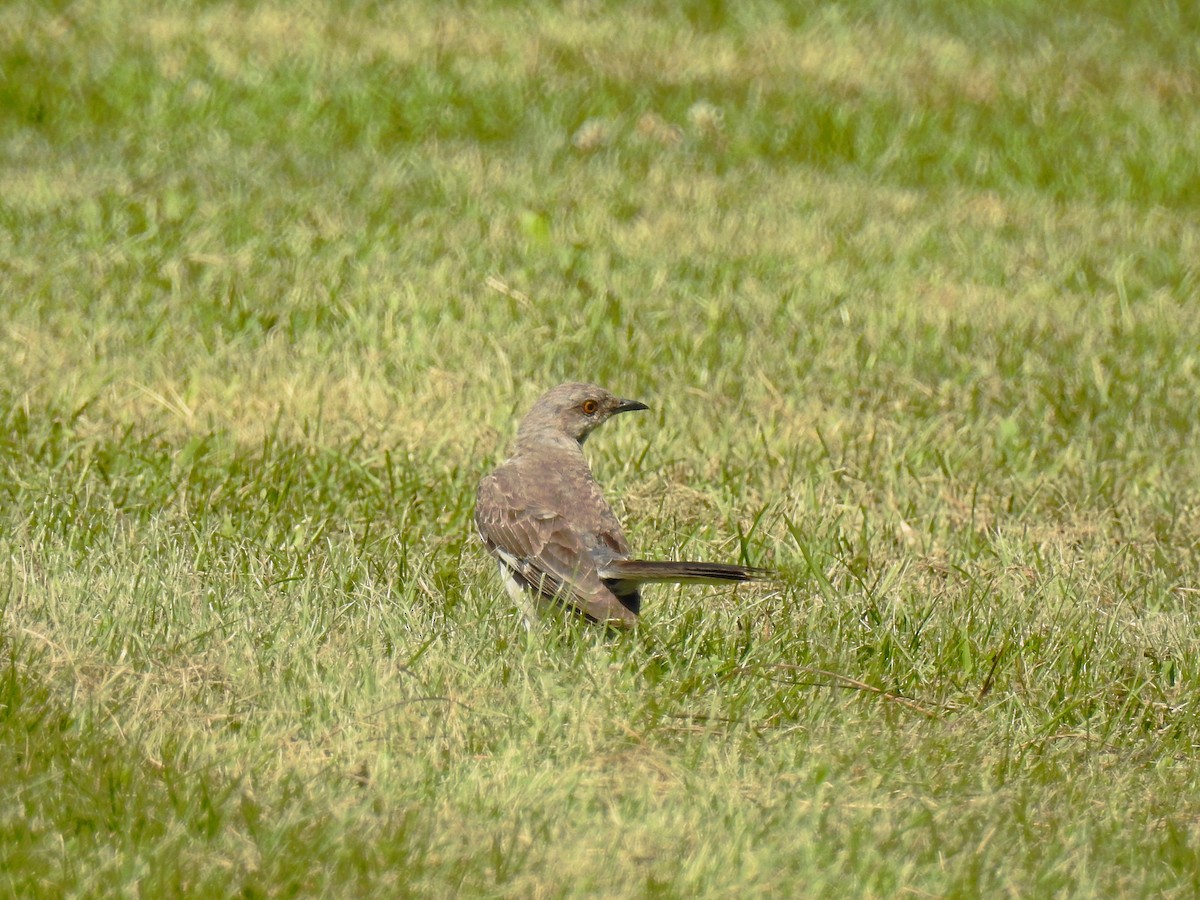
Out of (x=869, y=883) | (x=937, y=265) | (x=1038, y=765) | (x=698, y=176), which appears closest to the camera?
(x=869, y=883)

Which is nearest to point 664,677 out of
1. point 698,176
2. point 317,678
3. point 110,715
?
point 317,678

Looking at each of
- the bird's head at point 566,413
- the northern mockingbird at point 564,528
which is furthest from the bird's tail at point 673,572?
the bird's head at point 566,413

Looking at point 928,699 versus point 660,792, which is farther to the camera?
point 928,699

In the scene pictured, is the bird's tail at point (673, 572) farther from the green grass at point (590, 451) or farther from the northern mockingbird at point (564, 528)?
the green grass at point (590, 451)

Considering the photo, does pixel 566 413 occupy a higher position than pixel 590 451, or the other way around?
pixel 566 413

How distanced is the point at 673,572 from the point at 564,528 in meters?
0.78

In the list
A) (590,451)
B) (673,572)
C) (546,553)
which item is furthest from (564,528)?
(590,451)

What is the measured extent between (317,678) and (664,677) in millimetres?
971

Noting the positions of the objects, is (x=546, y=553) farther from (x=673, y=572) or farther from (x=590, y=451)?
(x=590, y=451)

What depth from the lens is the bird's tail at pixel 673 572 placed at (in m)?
4.93

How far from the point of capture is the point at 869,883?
4016mm

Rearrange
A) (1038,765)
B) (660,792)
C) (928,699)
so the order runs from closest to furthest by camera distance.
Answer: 1. (660,792)
2. (1038,765)
3. (928,699)

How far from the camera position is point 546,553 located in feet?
18.5

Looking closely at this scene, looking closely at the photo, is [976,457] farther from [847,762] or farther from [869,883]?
A: [869,883]
